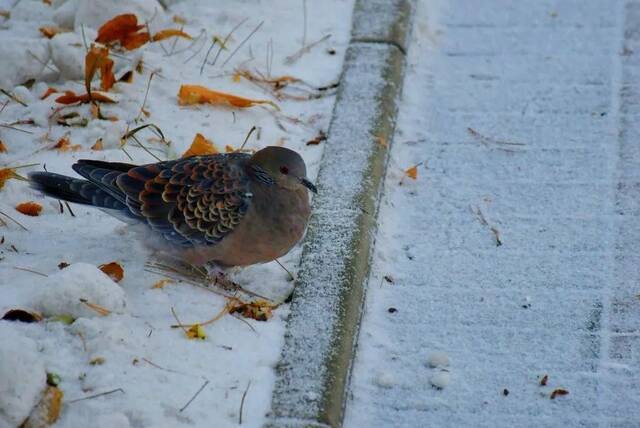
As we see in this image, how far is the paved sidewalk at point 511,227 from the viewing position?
12.3ft

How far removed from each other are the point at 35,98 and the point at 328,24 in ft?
5.56

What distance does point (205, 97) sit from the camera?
502 centimetres

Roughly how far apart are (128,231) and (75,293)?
0.73m

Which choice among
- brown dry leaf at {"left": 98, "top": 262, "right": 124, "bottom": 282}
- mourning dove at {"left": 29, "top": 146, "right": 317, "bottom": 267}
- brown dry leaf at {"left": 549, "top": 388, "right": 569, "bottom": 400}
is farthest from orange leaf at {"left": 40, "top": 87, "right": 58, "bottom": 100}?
brown dry leaf at {"left": 549, "top": 388, "right": 569, "bottom": 400}

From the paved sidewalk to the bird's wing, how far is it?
0.67 m

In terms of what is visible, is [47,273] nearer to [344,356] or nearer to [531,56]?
[344,356]

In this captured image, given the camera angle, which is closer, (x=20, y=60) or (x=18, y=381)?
(x=18, y=381)

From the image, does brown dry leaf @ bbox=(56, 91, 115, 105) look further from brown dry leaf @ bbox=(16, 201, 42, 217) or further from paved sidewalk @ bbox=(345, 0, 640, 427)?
paved sidewalk @ bbox=(345, 0, 640, 427)

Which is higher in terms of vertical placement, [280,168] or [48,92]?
[48,92]

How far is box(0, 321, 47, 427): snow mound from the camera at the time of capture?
3.14m

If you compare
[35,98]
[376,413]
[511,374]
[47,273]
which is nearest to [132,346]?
[47,273]

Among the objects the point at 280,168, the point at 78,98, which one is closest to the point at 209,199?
the point at 280,168

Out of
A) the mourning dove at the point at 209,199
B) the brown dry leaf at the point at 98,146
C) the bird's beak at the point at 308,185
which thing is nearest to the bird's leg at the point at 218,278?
the mourning dove at the point at 209,199

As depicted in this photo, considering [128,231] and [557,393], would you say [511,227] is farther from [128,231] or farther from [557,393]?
[128,231]
